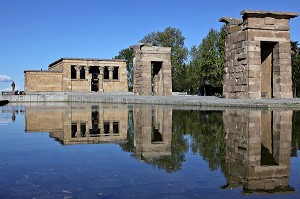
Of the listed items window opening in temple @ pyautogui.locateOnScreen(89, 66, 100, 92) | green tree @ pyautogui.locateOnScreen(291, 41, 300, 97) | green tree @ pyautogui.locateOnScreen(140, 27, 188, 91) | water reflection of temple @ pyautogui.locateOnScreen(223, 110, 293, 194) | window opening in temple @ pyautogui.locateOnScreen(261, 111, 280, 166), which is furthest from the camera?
window opening in temple @ pyautogui.locateOnScreen(89, 66, 100, 92)

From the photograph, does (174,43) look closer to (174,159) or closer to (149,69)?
(149,69)

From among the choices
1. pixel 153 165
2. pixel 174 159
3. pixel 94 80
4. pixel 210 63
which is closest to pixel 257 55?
pixel 174 159

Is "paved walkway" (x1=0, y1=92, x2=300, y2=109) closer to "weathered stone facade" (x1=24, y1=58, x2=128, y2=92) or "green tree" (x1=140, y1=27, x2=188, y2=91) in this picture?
"weathered stone facade" (x1=24, y1=58, x2=128, y2=92)

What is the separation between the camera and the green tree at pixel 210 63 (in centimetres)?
4312

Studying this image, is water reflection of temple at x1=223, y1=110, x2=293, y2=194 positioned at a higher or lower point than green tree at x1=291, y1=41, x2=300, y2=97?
lower

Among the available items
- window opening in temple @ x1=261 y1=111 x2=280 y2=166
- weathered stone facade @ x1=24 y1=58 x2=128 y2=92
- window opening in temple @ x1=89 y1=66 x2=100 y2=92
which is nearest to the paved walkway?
window opening in temple @ x1=261 y1=111 x2=280 y2=166

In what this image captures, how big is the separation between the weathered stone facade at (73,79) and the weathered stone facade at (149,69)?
21662 millimetres

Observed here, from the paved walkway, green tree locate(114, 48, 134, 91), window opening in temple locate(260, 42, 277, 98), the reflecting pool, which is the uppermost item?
green tree locate(114, 48, 134, 91)

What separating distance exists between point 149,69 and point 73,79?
2418 centimetres

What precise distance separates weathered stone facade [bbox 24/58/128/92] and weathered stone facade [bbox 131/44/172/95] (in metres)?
21.7

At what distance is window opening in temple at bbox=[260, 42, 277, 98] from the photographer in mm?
21261

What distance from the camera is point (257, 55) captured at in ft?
62.7

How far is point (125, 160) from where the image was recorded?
4.22 meters

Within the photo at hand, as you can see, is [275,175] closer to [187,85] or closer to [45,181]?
[45,181]
